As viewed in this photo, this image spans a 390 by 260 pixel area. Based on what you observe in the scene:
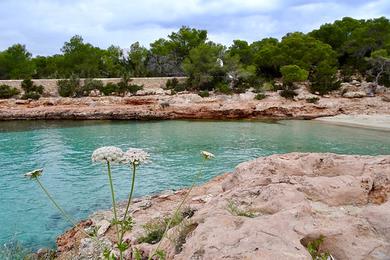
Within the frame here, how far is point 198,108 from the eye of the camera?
124 feet

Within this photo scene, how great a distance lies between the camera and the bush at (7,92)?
4387 centimetres

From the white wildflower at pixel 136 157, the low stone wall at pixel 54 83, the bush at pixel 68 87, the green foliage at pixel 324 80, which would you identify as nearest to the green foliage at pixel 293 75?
the green foliage at pixel 324 80

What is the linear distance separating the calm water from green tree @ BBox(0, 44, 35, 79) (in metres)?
21.5

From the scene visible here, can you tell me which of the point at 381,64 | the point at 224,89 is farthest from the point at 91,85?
the point at 381,64

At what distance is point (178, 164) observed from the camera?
17078mm

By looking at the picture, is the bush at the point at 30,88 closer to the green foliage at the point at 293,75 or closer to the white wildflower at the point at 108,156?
the green foliage at the point at 293,75

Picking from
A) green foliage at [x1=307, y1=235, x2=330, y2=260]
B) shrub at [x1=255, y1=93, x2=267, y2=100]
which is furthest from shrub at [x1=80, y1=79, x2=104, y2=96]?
green foliage at [x1=307, y1=235, x2=330, y2=260]

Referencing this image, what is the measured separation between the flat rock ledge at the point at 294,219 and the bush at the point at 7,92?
41406mm

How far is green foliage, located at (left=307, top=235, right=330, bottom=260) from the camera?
3.54m

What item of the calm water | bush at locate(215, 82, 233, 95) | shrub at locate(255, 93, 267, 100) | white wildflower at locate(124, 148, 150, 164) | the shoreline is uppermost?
white wildflower at locate(124, 148, 150, 164)

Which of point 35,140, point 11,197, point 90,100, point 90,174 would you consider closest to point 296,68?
point 90,100

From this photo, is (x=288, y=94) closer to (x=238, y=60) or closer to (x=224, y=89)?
(x=224, y=89)

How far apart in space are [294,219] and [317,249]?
0.35 metres

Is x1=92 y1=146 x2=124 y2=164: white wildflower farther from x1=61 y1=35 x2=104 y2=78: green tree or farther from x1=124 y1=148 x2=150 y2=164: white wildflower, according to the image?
x1=61 y1=35 x2=104 y2=78: green tree
